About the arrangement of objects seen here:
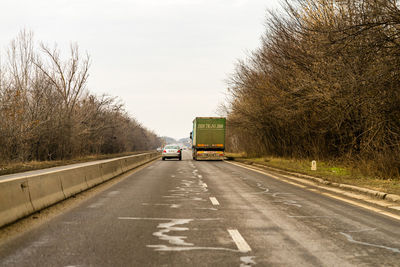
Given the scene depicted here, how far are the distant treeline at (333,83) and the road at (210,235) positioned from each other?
6438 millimetres

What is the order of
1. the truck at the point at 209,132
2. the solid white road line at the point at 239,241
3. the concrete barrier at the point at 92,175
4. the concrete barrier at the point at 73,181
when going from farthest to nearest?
the truck at the point at 209,132
the concrete barrier at the point at 92,175
the concrete barrier at the point at 73,181
the solid white road line at the point at 239,241

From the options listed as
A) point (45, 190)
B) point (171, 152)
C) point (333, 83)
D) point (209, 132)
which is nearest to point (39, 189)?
point (45, 190)

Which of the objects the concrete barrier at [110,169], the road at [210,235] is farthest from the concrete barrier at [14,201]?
the concrete barrier at [110,169]

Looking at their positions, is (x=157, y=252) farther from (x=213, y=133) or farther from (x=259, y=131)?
(x=259, y=131)

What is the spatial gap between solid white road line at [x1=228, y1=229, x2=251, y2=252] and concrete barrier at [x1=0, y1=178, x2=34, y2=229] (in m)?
3.96

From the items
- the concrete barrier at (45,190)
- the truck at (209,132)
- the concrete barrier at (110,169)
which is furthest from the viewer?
the truck at (209,132)

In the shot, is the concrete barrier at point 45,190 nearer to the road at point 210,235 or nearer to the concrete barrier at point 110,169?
the road at point 210,235

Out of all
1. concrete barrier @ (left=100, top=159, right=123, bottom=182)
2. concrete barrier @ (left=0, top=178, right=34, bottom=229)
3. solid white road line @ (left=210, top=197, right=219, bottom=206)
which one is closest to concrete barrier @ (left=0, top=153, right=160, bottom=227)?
concrete barrier @ (left=0, top=178, right=34, bottom=229)

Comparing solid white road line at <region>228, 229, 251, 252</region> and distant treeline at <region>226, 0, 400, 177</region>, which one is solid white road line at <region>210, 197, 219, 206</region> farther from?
distant treeline at <region>226, 0, 400, 177</region>

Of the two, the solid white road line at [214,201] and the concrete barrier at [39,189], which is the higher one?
the concrete barrier at [39,189]

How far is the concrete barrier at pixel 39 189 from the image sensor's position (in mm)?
7305

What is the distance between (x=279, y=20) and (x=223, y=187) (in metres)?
12.1

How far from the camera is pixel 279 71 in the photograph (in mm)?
26297

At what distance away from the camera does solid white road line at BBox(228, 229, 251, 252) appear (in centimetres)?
561
